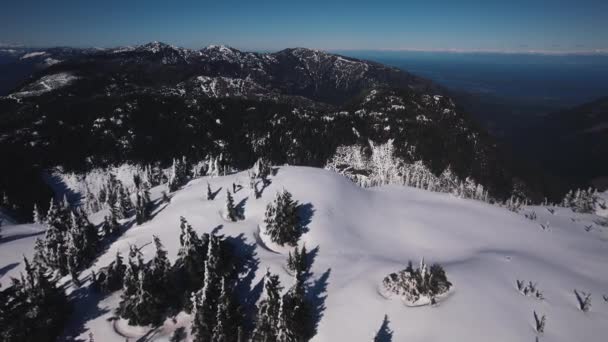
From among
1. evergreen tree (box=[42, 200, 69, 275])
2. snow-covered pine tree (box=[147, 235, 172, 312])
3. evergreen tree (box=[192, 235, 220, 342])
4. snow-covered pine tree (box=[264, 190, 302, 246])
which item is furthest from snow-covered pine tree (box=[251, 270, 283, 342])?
evergreen tree (box=[42, 200, 69, 275])

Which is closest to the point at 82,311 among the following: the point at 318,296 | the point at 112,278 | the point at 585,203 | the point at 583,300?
the point at 112,278

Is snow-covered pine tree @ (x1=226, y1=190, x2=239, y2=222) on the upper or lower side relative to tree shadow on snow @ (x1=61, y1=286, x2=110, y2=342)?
upper

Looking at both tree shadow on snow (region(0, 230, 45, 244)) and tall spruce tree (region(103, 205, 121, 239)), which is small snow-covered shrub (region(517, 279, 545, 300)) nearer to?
tall spruce tree (region(103, 205, 121, 239))

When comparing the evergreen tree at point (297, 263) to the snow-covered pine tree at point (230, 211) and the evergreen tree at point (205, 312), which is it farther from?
the snow-covered pine tree at point (230, 211)

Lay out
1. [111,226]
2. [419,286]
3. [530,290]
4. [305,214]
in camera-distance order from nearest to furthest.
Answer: [419,286] < [530,290] < [111,226] < [305,214]

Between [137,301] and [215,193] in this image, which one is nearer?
[137,301]

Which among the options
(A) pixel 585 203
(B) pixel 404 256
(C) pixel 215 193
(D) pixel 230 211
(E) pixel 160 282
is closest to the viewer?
(E) pixel 160 282

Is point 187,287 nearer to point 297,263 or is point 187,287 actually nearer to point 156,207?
point 297,263

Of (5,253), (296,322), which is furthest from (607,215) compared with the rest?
(5,253)
